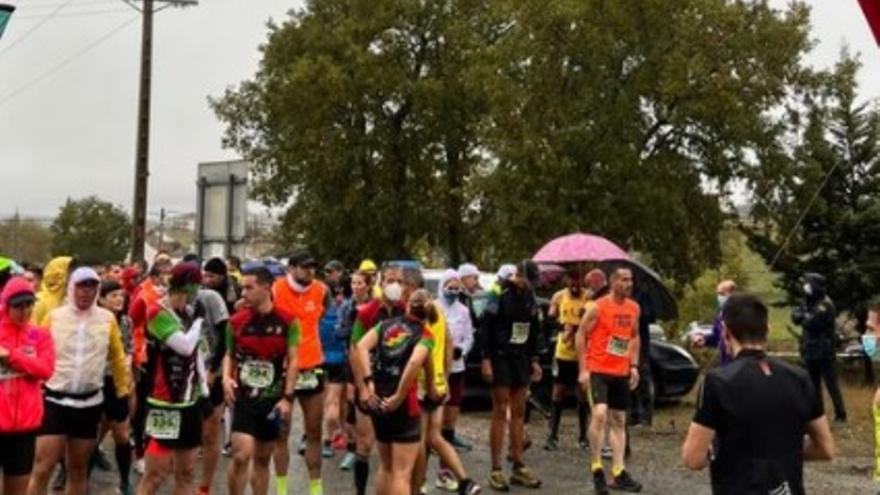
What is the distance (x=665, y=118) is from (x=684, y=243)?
348 cm

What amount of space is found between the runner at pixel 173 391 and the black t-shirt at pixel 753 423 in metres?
3.59

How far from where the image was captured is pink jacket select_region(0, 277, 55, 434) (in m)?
6.41

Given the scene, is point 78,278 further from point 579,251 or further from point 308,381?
point 579,251

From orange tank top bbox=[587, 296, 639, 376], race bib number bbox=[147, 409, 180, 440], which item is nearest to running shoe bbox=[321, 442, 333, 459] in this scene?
orange tank top bbox=[587, 296, 639, 376]

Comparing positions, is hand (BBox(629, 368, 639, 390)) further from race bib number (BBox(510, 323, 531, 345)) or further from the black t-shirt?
the black t-shirt

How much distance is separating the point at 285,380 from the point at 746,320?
378cm

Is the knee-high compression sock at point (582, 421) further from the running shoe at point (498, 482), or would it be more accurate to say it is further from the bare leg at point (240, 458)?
the bare leg at point (240, 458)

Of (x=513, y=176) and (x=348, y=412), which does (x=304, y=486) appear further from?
(x=513, y=176)

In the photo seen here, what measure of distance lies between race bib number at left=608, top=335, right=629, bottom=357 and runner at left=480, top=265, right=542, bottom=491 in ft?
2.32

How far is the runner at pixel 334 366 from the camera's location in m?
11.1

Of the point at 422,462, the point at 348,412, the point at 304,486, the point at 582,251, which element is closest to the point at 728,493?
the point at 422,462

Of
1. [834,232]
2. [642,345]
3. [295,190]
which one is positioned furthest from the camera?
[295,190]

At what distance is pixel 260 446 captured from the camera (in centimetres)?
745

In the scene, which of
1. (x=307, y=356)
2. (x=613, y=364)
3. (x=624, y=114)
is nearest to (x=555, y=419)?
→ (x=613, y=364)
